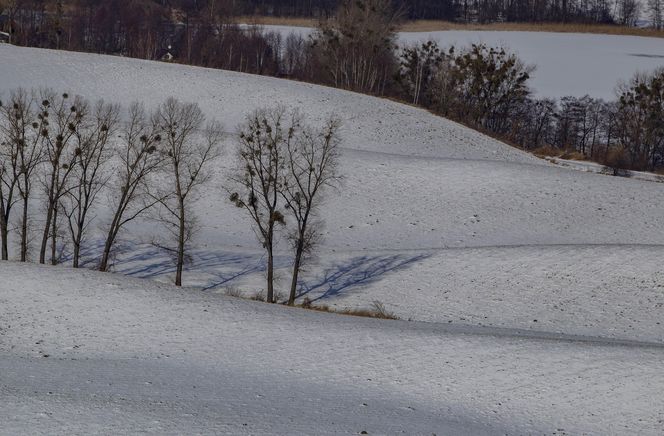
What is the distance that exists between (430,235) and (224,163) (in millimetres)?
14428

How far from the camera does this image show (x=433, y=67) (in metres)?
90.9

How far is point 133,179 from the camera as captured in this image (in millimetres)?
47500

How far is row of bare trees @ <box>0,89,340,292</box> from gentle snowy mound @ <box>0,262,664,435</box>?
10.5 m

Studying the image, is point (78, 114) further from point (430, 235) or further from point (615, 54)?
point (615, 54)

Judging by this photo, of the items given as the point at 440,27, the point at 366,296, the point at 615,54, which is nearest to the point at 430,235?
the point at 366,296

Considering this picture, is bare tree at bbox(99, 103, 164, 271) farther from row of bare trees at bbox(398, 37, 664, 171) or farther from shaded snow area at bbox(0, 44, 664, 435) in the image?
row of bare trees at bbox(398, 37, 664, 171)

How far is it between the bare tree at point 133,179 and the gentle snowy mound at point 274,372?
10472 mm

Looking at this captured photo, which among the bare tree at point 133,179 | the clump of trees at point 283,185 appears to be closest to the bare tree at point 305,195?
the clump of trees at point 283,185

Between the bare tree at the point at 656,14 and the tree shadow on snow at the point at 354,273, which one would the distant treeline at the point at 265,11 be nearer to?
the bare tree at the point at 656,14

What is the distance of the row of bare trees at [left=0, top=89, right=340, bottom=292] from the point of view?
130ft

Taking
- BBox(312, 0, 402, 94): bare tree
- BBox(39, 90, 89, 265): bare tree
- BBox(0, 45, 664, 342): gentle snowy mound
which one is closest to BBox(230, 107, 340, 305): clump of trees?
BBox(0, 45, 664, 342): gentle snowy mound

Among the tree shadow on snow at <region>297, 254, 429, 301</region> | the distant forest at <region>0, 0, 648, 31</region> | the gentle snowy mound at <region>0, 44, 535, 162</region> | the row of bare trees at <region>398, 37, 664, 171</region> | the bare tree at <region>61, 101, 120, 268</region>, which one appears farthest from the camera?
the distant forest at <region>0, 0, 648, 31</region>

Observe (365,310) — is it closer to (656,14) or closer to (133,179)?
(133,179)

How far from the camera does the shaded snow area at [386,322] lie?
20.3 meters
